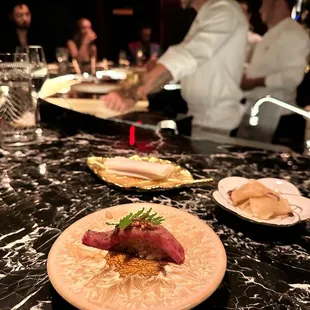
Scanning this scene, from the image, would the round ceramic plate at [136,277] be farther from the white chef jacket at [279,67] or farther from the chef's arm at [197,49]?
the white chef jacket at [279,67]

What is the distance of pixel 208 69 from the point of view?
218cm

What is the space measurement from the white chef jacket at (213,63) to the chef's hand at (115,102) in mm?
264

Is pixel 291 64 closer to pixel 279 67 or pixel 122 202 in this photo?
pixel 279 67

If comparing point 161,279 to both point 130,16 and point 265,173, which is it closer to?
point 265,173

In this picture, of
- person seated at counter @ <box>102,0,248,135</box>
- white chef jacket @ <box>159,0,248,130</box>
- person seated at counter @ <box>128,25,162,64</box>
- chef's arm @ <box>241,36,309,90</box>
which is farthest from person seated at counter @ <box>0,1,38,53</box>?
chef's arm @ <box>241,36,309,90</box>

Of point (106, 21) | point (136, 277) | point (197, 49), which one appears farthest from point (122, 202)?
point (106, 21)

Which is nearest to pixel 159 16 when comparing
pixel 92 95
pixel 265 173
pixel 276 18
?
pixel 276 18

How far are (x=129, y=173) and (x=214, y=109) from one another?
4.45 feet

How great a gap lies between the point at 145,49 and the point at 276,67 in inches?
65.7

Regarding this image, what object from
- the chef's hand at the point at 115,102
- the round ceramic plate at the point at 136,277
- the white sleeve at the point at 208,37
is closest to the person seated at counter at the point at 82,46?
the white sleeve at the point at 208,37

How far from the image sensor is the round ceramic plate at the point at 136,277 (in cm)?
54

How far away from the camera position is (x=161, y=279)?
1.95 feet

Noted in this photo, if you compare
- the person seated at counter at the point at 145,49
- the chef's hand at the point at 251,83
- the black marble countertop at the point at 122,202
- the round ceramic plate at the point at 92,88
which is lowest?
the black marble countertop at the point at 122,202

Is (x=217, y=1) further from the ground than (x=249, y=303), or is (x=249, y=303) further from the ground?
(x=217, y=1)
